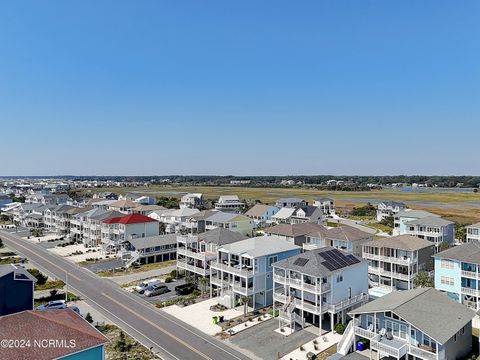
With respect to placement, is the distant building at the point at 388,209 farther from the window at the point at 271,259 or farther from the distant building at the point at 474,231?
the window at the point at 271,259

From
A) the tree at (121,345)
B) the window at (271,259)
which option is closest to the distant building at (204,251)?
the window at (271,259)

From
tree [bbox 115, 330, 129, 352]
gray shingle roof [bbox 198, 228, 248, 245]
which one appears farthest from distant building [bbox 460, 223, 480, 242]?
tree [bbox 115, 330, 129, 352]

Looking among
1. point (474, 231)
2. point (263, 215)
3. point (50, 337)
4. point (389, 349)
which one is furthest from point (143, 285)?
point (263, 215)

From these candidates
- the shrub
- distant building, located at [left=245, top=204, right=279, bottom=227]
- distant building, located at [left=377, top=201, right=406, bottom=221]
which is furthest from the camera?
distant building, located at [left=377, top=201, right=406, bottom=221]

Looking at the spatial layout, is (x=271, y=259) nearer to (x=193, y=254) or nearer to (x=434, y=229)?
(x=193, y=254)

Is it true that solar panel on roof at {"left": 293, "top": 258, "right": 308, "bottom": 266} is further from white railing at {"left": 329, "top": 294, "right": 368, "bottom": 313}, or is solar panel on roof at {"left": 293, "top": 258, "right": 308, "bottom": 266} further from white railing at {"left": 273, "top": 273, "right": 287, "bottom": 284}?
white railing at {"left": 329, "top": 294, "right": 368, "bottom": 313}

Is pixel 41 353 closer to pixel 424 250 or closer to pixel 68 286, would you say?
pixel 68 286
